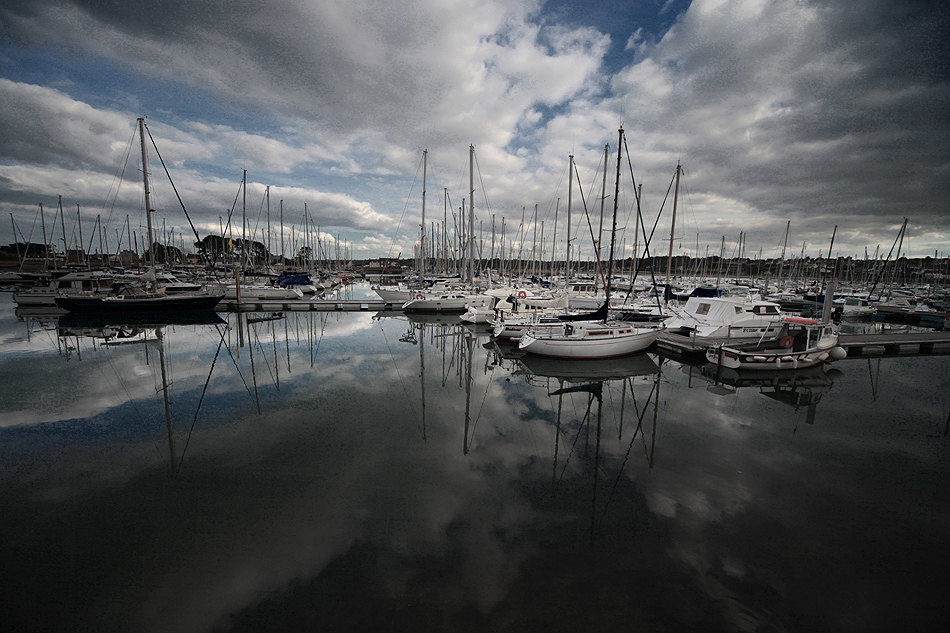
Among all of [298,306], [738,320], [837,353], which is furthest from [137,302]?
[837,353]

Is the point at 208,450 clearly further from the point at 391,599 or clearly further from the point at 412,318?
the point at 412,318

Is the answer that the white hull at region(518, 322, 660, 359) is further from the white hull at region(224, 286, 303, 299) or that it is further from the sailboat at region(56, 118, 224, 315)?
the white hull at region(224, 286, 303, 299)

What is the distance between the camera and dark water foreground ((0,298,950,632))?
4.76m

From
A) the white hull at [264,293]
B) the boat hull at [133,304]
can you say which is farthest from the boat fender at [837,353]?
the white hull at [264,293]

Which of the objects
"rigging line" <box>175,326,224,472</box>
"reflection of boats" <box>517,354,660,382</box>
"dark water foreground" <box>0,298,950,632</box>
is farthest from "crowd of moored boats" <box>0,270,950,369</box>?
"rigging line" <box>175,326,224,472</box>

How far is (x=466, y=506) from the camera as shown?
22.4 feet

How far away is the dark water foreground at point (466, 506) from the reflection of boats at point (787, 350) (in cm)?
163

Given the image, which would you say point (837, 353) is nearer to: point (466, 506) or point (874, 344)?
point (874, 344)

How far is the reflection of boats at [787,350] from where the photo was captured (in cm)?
1545

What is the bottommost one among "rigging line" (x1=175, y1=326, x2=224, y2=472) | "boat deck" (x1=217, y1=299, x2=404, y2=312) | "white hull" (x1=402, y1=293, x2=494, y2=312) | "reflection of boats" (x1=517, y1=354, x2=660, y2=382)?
"rigging line" (x1=175, y1=326, x2=224, y2=472)

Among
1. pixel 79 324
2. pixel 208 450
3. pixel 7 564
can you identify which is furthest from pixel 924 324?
pixel 79 324

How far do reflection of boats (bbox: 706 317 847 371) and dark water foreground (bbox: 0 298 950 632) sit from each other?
5.33 ft

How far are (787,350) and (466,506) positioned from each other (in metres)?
17.5

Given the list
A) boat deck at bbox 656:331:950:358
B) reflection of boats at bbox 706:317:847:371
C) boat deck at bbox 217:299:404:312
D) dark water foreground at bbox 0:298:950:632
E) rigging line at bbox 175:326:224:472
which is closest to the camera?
dark water foreground at bbox 0:298:950:632
